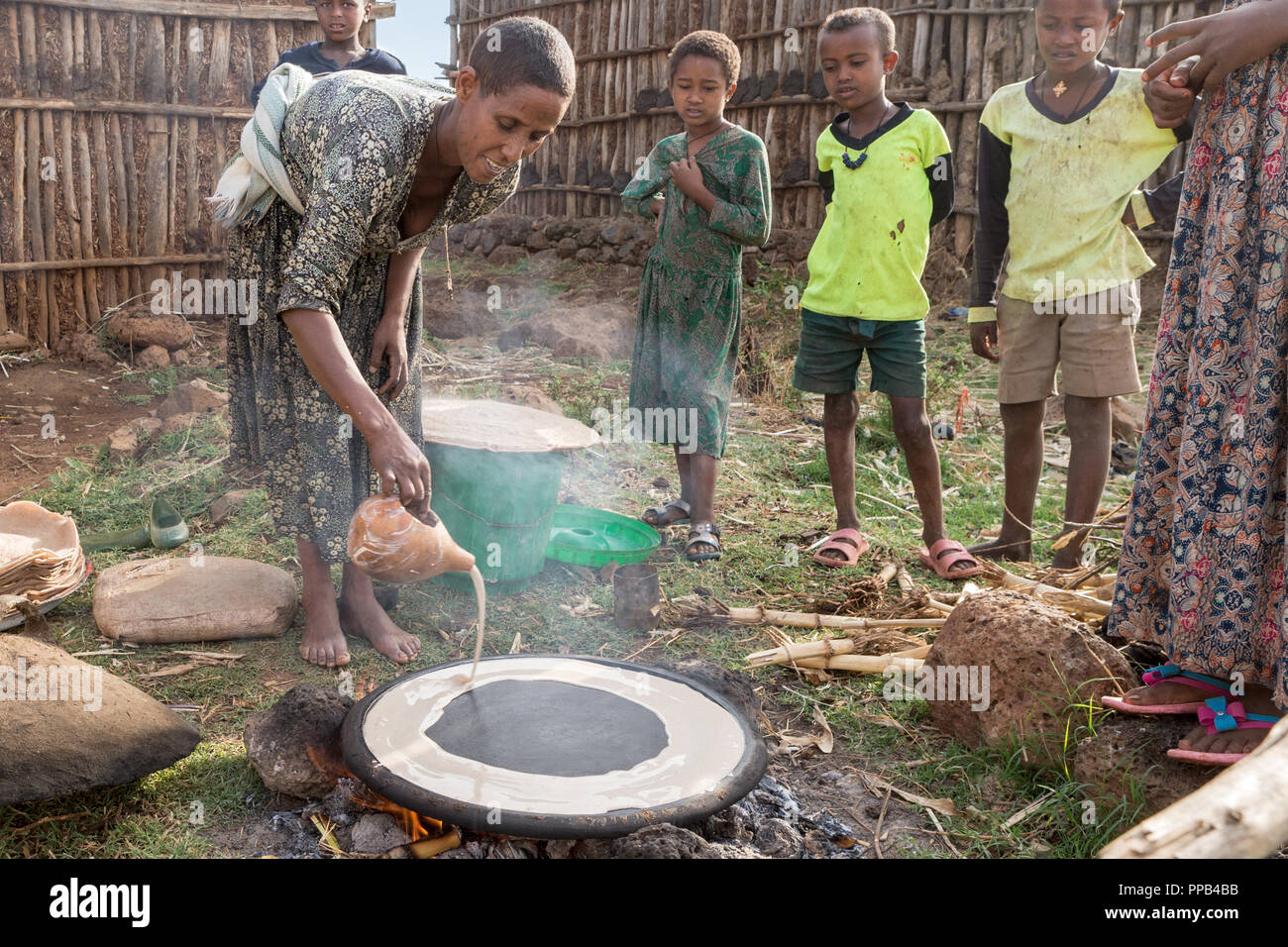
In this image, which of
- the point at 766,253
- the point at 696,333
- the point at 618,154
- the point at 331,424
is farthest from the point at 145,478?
the point at 618,154

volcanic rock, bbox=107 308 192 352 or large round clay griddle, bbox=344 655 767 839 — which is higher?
volcanic rock, bbox=107 308 192 352

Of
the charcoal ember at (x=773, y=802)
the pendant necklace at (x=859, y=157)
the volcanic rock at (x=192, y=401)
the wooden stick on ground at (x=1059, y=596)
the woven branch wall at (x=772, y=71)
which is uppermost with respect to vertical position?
the woven branch wall at (x=772, y=71)

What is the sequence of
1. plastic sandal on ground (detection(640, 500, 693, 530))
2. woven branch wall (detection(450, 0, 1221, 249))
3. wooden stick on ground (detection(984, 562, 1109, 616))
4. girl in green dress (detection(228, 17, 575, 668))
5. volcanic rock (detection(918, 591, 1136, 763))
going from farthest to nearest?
woven branch wall (detection(450, 0, 1221, 249))
plastic sandal on ground (detection(640, 500, 693, 530))
wooden stick on ground (detection(984, 562, 1109, 616))
volcanic rock (detection(918, 591, 1136, 763))
girl in green dress (detection(228, 17, 575, 668))

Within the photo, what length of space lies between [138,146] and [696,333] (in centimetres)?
502

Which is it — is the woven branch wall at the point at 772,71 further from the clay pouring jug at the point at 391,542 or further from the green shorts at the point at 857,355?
the clay pouring jug at the point at 391,542

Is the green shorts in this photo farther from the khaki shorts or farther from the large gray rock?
the large gray rock

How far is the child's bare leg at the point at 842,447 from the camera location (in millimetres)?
4039

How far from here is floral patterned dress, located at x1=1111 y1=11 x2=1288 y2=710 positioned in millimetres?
2002

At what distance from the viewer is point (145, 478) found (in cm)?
470

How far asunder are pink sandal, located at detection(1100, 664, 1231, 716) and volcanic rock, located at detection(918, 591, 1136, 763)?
69 millimetres

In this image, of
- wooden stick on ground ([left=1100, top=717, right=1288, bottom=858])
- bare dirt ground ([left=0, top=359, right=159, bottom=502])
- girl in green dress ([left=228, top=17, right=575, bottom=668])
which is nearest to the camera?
wooden stick on ground ([left=1100, top=717, right=1288, bottom=858])

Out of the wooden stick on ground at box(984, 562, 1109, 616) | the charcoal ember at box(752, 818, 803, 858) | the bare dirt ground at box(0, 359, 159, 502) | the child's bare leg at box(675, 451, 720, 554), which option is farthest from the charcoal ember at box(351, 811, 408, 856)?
the bare dirt ground at box(0, 359, 159, 502)

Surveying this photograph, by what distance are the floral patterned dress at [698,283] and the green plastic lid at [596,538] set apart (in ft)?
1.41

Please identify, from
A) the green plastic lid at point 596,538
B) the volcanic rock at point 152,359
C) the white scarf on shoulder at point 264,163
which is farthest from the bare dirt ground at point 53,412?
the white scarf on shoulder at point 264,163
